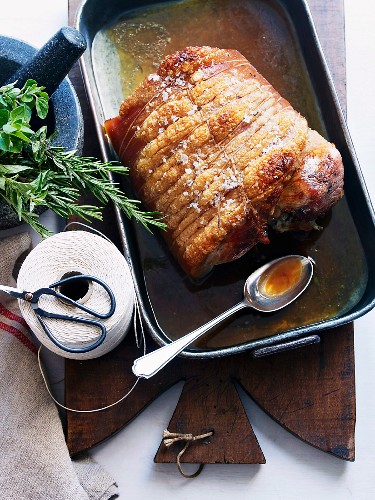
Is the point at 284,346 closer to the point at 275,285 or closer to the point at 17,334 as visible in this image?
the point at 275,285

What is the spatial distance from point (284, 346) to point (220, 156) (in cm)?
55

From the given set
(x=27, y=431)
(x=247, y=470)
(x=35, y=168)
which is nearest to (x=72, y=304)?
(x=35, y=168)

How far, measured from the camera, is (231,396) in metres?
2.03

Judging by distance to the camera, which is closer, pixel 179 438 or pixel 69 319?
pixel 69 319

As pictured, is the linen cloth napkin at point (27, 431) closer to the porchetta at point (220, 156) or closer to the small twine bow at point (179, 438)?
the small twine bow at point (179, 438)

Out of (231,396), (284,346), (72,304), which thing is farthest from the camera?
(231,396)

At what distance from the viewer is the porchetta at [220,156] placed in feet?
6.04

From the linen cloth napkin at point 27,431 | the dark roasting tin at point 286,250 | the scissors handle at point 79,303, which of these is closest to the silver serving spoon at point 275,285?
the dark roasting tin at point 286,250

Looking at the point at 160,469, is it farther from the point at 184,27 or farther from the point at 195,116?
the point at 184,27

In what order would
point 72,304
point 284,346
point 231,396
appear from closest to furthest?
1. point 72,304
2. point 284,346
3. point 231,396

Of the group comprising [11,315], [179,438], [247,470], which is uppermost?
[11,315]

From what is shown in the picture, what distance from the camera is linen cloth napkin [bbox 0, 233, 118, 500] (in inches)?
78.3

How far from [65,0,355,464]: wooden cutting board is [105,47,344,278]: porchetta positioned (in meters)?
0.32

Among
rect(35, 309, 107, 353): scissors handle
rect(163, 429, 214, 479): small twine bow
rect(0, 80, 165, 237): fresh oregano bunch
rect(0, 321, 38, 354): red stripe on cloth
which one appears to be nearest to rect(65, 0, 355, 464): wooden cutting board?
rect(163, 429, 214, 479): small twine bow
